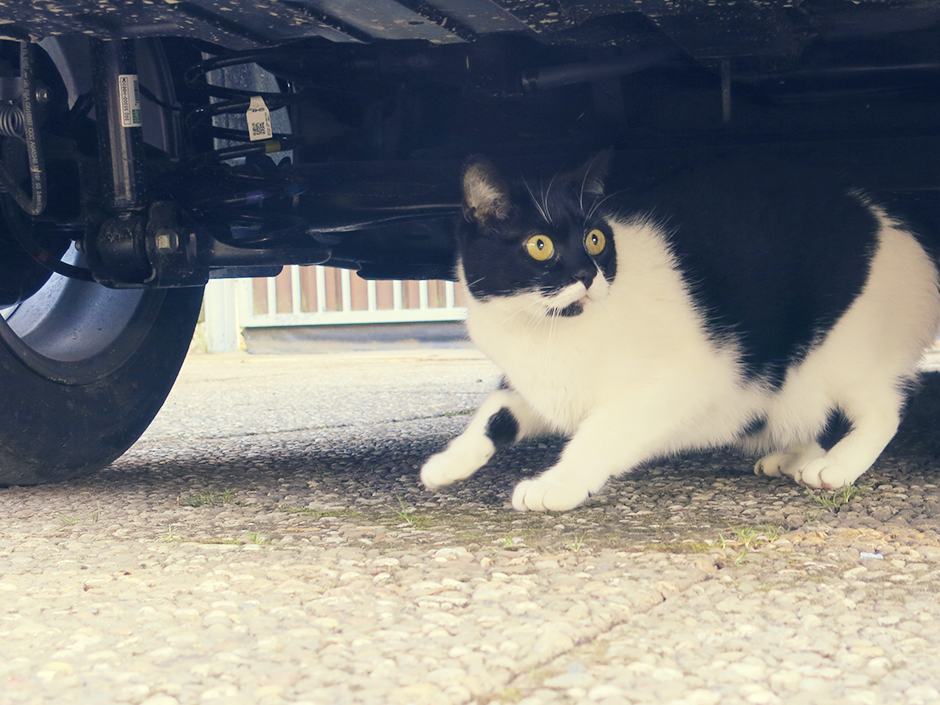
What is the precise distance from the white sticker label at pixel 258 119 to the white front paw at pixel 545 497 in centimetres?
88

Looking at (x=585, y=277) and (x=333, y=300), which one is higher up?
(x=585, y=277)

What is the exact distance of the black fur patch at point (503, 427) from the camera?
186cm

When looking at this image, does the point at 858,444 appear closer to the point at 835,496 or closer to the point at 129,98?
the point at 835,496

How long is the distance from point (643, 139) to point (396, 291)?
7.18 metres

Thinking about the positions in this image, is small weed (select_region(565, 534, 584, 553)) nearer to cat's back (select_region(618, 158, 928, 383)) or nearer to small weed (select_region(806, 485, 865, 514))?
small weed (select_region(806, 485, 865, 514))

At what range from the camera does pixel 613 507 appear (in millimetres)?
1612

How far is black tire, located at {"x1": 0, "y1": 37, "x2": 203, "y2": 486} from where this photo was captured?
71.7 inches

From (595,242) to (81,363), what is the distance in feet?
3.79

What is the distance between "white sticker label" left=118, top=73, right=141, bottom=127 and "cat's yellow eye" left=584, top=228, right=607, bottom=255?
85 centimetres

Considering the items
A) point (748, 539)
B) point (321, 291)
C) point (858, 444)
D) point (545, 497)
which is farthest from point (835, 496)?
point (321, 291)

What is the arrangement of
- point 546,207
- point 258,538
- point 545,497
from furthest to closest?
point 546,207 < point 545,497 < point 258,538

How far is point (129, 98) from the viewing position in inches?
62.2

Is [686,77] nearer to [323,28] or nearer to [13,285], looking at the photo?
[323,28]

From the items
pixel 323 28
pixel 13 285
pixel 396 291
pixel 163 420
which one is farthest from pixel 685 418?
pixel 396 291
